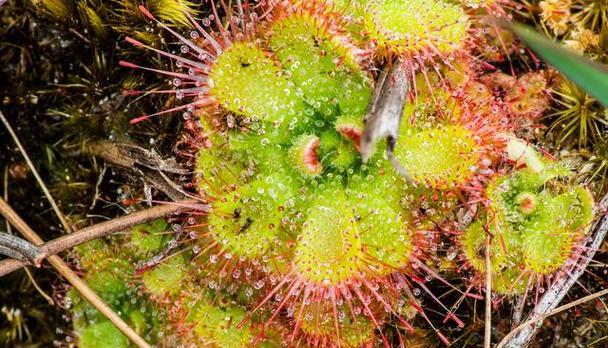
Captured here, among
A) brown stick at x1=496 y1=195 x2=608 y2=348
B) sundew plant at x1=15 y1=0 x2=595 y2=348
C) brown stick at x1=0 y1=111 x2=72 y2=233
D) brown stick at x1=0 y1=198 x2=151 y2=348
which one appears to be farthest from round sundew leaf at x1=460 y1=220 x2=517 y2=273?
brown stick at x1=0 y1=111 x2=72 y2=233

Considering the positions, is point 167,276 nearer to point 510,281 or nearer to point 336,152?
point 336,152

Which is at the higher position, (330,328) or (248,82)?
(248,82)

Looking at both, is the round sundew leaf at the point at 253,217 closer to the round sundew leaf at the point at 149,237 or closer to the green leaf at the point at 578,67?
the round sundew leaf at the point at 149,237

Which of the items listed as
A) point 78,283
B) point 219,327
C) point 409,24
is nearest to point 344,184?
point 409,24

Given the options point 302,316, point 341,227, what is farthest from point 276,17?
point 302,316

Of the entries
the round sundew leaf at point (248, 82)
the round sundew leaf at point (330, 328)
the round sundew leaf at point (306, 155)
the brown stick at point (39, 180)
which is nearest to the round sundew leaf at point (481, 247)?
the round sundew leaf at point (330, 328)

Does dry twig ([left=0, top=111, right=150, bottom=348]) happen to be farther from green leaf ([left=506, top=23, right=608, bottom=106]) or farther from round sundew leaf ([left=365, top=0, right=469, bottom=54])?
green leaf ([left=506, top=23, right=608, bottom=106])
